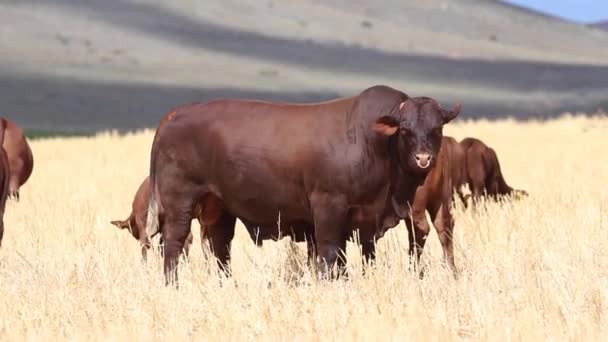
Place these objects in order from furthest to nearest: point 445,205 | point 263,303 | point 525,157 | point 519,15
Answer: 1. point 519,15
2. point 525,157
3. point 445,205
4. point 263,303

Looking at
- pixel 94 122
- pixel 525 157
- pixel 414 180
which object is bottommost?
pixel 94 122

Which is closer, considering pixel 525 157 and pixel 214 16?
pixel 525 157

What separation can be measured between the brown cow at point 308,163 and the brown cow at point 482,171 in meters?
6.23

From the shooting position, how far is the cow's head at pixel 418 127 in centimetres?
874

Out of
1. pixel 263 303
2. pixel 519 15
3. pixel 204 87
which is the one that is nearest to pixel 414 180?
pixel 263 303

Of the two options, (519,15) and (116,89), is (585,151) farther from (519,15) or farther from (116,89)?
(519,15)

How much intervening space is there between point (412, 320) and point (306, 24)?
82.4 m

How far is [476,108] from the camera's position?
70188 mm

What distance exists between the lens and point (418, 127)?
28.7 feet

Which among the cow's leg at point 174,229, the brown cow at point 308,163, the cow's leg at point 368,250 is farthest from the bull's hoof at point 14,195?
the cow's leg at point 368,250

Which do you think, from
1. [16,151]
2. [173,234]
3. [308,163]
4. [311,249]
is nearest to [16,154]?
[16,151]

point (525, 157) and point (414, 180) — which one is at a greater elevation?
point (414, 180)

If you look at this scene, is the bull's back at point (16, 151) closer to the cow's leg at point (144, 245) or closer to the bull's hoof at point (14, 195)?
the bull's hoof at point (14, 195)

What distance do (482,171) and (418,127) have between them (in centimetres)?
701
